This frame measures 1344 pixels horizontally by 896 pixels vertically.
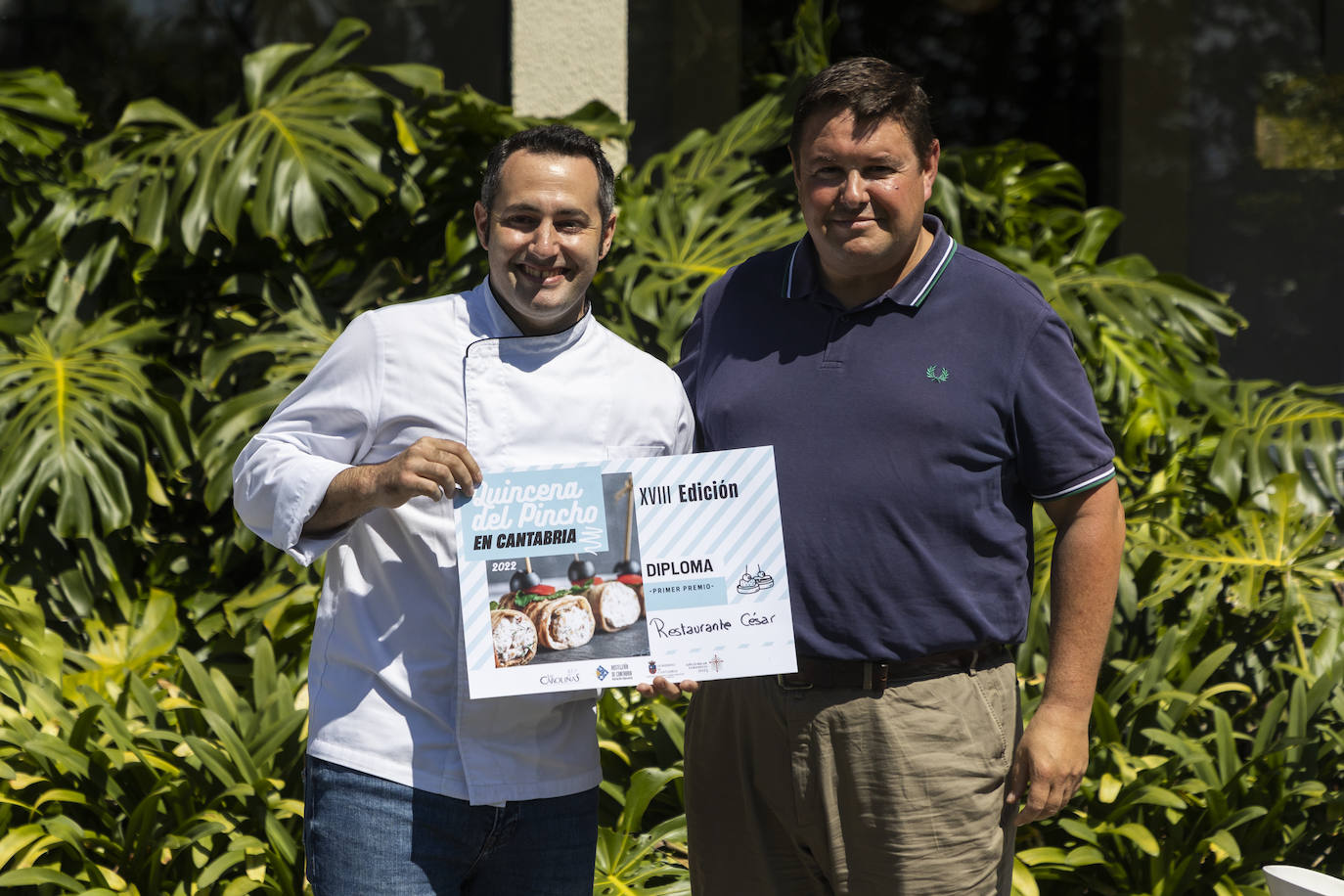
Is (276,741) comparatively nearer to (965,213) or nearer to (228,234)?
(228,234)

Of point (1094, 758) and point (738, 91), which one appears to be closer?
point (1094, 758)

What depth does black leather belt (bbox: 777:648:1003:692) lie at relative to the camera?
2.25 meters

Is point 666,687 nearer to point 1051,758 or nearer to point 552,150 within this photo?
point 1051,758

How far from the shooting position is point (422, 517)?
6.59 feet

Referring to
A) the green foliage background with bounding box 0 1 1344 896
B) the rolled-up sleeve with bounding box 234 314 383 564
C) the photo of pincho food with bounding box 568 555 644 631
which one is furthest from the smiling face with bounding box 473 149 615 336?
the green foliage background with bounding box 0 1 1344 896

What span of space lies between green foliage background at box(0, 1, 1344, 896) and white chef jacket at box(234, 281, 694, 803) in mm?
1281

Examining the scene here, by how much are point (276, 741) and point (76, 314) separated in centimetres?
229

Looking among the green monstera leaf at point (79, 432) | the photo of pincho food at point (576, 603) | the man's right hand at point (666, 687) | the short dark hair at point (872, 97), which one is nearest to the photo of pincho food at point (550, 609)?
the photo of pincho food at point (576, 603)

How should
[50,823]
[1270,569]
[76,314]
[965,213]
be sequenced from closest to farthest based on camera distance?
[50,823], [1270,569], [76,314], [965,213]

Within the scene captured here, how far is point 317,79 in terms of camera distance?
16.5 ft

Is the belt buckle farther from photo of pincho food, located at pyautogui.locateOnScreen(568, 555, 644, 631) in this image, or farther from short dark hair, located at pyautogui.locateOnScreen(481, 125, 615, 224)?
short dark hair, located at pyautogui.locateOnScreen(481, 125, 615, 224)

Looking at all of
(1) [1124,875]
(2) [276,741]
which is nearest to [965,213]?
(1) [1124,875]

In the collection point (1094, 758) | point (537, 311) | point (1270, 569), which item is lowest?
point (1094, 758)

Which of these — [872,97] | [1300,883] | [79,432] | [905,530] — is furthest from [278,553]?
[1300,883]
